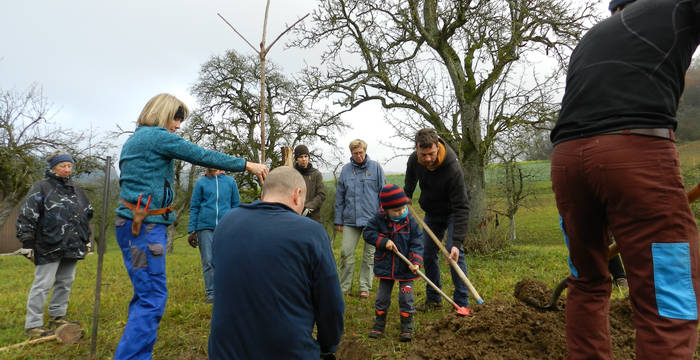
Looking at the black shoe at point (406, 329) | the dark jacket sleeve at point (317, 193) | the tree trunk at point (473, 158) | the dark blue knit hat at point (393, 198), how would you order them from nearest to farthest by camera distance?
the black shoe at point (406, 329)
the dark blue knit hat at point (393, 198)
the dark jacket sleeve at point (317, 193)
the tree trunk at point (473, 158)

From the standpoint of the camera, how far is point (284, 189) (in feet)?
6.08

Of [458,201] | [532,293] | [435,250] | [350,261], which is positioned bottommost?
[532,293]

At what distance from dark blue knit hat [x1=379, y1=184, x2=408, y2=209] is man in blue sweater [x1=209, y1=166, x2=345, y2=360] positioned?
1.97m

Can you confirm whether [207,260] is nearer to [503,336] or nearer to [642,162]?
[503,336]

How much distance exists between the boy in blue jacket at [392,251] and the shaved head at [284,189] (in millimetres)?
1879

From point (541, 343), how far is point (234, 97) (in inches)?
740

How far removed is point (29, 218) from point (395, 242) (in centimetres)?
376

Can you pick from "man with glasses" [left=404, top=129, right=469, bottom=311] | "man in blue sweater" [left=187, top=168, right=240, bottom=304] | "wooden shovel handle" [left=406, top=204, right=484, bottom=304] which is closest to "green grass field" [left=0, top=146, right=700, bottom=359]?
"man with glasses" [left=404, top=129, right=469, bottom=311]

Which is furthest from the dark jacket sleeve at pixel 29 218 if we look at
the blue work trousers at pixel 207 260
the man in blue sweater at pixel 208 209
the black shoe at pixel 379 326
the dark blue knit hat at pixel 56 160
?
the black shoe at pixel 379 326

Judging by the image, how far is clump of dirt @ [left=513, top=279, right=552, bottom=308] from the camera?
3434 millimetres

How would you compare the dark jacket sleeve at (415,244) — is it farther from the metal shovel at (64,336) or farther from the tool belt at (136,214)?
the metal shovel at (64,336)

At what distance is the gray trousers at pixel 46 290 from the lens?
392cm

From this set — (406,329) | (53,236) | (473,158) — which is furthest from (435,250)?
(473,158)

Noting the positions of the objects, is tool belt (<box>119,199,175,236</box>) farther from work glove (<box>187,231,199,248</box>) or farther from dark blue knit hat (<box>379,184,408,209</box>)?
work glove (<box>187,231,199,248</box>)
